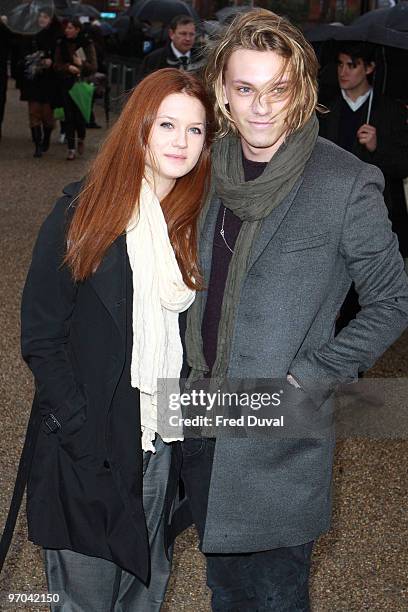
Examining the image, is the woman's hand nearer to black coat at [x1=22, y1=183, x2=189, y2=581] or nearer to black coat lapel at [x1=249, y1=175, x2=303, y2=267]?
black coat at [x1=22, y1=183, x2=189, y2=581]

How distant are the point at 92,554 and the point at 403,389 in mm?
3871

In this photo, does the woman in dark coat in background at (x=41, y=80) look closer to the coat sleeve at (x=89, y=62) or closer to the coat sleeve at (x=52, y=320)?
the coat sleeve at (x=89, y=62)

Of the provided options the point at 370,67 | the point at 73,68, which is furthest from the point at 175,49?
the point at 370,67

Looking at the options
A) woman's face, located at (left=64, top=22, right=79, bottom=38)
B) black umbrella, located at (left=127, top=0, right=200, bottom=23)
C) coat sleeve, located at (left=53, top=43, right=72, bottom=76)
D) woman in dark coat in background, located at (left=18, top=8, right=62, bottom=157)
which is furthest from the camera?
black umbrella, located at (left=127, top=0, right=200, bottom=23)

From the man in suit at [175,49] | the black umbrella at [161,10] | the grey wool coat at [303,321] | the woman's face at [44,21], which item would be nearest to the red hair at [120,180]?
the grey wool coat at [303,321]

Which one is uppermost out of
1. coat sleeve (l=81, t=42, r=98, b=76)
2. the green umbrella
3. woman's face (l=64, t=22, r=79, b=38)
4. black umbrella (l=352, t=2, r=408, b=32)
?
black umbrella (l=352, t=2, r=408, b=32)

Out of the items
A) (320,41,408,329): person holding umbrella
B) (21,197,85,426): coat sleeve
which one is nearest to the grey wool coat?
(21,197,85,426): coat sleeve

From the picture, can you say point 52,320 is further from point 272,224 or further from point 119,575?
point 119,575

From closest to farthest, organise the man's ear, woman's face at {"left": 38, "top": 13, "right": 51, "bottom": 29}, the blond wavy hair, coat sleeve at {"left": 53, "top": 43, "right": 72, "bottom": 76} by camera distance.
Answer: the blond wavy hair < the man's ear < coat sleeve at {"left": 53, "top": 43, "right": 72, "bottom": 76} < woman's face at {"left": 38, "top": 13, "right": 51, "bottom": 29}

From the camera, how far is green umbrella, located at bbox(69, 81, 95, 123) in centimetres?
1460

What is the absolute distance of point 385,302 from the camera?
9.14 feet

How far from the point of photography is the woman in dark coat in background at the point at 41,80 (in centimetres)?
1457

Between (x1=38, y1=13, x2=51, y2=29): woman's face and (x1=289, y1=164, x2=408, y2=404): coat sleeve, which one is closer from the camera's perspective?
(x1=289, y1=164, x2=408, y2=404): coat sleeve

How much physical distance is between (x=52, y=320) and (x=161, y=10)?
19.7 m
